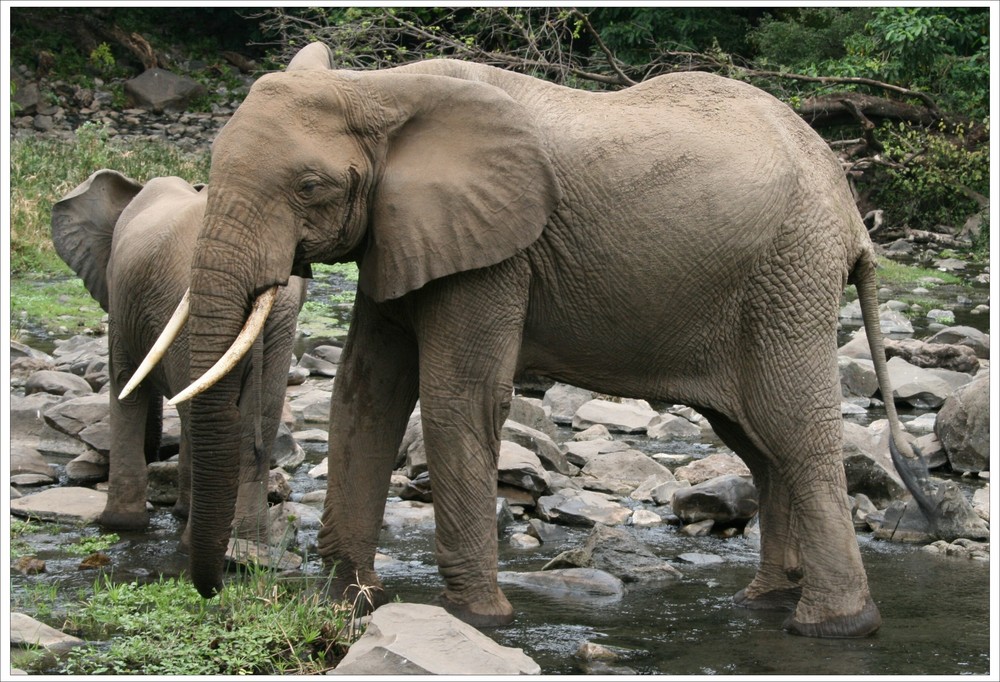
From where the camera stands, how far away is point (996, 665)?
5.43m

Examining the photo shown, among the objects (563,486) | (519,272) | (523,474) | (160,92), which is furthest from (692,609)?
(160,92)

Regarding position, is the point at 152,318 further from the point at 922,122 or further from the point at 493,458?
the point at 922,122

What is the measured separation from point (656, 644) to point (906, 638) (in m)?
1.11

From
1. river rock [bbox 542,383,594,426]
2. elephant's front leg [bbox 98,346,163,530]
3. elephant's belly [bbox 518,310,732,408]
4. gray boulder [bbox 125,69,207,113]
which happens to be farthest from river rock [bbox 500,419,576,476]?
gray boulder [bbox 125,69,207,113]

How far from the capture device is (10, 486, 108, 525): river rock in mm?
7543

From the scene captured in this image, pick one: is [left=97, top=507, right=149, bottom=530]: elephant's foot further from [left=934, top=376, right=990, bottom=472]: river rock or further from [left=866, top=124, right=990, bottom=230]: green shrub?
[left=866, top=124, right=990, bottom=230]: green shrub

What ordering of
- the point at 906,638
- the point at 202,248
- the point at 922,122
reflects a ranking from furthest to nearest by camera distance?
the point at 922,122
the point at 906,638
the point at 202,248

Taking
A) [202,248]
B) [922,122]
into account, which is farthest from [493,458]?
[922,122]

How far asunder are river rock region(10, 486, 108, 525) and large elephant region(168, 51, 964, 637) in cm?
209

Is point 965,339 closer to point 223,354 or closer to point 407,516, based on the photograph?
point 407,516

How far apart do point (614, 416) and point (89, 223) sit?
4.43 metres

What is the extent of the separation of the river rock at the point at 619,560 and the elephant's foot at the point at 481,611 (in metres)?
1.01

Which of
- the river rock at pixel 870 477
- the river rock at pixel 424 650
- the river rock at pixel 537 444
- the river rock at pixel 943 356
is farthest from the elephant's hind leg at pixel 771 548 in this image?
the river rock at pixel 943 356

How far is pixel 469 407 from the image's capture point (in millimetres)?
5637
